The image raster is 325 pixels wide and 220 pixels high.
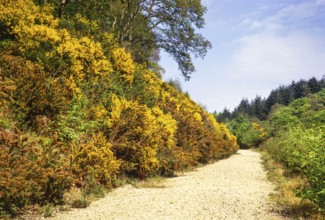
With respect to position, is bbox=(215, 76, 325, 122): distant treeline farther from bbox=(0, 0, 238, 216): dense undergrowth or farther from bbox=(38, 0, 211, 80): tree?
bbox=(0, 0, 238, 216): dense undergrowth

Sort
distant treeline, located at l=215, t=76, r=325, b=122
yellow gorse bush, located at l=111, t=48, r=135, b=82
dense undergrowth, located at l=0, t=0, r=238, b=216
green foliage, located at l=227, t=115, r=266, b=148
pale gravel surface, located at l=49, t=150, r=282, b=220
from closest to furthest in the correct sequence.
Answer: pale gravel surface, located at l=49, t=150, r=282, b=220
dense undergrowth, located at l=0, t=0, r=238, b=216
yellow gorse bush, located at l=111, t=48, r=135, b=82
green foliage, located at l=227, t=115, r=266, b=148
distant treeline, located at l=215, t=76, r=325, b=122

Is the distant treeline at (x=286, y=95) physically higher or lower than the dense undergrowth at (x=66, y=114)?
higher

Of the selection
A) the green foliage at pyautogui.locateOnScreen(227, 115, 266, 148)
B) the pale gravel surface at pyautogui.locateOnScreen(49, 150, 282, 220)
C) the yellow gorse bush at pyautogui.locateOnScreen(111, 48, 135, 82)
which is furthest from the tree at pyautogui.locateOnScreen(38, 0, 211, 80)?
the green foliage at pyautogui.locateOnScreen(227, 115, 266, 148)

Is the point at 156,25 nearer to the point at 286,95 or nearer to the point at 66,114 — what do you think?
the point at 66,114

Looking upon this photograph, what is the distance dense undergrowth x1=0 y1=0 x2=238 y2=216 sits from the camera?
256 inches

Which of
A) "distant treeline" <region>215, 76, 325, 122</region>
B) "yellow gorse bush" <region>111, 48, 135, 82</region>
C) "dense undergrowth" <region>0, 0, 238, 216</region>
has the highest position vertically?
"distant treeline" <region>215, 76, 325, 122</region>

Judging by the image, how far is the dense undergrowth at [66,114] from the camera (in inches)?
256

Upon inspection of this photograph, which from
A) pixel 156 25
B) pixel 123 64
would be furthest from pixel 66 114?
pixel 156 25

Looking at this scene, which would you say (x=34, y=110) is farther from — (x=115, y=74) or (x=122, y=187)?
(x=115, y=74)

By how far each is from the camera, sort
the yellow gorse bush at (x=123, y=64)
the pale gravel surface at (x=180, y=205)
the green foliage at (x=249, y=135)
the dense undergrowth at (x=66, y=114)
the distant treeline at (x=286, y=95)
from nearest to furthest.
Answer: the pale gravel surface at (x=180, y=205) < the dense undergrowth at (x=66, y=114) < the yellow gorse bush at (x=123, y=64) < the green foliage at (x=249, y=135) < the distant treeline at (x=286, y=95)

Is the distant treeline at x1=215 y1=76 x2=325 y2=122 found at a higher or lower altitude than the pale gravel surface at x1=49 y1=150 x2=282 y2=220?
higher

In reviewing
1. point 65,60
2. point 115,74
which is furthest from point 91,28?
point 65,60

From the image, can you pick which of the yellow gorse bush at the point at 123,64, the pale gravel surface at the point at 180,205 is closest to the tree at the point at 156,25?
the yellow gorse bush at the point at 123,64

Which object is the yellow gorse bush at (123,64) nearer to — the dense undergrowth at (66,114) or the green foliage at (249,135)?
the dense undergrowth at (66,114)
